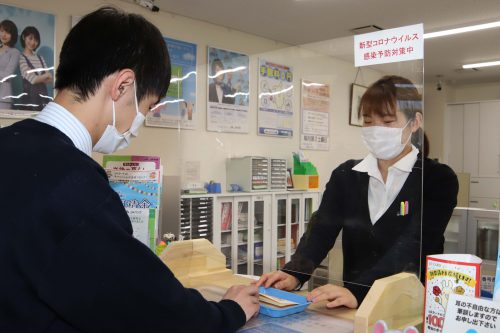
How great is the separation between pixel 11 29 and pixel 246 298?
2.97m

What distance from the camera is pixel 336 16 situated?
428cm

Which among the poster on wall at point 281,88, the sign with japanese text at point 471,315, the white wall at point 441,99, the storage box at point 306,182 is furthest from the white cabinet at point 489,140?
the sign with japanese text at point 471,315

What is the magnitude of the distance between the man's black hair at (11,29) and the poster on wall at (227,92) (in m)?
1.78

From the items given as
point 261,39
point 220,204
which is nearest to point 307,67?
A: point 220,204

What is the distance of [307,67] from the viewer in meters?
1.69

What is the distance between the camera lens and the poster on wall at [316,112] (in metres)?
1.65

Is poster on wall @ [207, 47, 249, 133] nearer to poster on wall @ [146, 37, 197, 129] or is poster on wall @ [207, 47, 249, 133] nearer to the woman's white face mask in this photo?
poster on wall @ [146, 37, 197, 129]

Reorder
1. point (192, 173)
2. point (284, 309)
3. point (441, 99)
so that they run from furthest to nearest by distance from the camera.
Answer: point (441, 99), point (192, 173), point (284, 309)

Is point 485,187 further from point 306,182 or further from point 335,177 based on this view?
point 335,177

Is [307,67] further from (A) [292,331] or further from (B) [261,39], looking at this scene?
(B) [261,39]

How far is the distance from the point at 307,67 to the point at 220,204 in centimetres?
246

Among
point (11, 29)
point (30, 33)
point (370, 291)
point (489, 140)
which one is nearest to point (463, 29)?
point (489, 140)

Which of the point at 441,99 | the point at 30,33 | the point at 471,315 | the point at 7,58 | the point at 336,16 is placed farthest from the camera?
the point at 441,99

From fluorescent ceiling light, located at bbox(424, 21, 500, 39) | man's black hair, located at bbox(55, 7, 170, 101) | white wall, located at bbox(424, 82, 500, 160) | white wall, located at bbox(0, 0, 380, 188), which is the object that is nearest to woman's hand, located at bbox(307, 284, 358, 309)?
white wall, located at bbox(0, 0, 380, 188)
